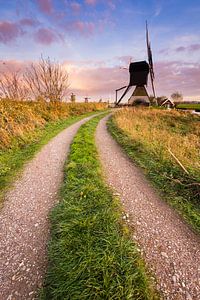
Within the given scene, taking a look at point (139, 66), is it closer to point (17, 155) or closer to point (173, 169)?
point (17, 155)

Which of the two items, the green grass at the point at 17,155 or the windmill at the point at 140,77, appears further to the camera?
the windmill at the point at 140,77

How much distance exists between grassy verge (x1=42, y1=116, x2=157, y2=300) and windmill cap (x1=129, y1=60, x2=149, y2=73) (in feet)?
127

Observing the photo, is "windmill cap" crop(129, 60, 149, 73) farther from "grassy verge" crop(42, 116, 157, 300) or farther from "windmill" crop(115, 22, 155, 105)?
"grassy verge" crop(42, 116, 157, 300)

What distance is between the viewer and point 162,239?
3.71m

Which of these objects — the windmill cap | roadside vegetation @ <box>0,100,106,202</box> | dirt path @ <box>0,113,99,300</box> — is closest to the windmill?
the windmill cap

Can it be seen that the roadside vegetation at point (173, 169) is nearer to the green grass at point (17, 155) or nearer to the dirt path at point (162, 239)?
the dirt path at point (162, 239)

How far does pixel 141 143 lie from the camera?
983 cm

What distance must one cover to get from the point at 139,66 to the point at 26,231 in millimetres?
40588

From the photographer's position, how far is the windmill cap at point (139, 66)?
38219 mm

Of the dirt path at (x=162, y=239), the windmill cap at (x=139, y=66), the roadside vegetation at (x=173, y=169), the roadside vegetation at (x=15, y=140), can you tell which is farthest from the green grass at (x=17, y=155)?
the windmill cap at (x=139, y=66)

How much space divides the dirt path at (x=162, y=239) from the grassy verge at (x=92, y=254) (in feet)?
1.08

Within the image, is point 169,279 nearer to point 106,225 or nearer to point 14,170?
point 106,225

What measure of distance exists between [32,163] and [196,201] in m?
5.88

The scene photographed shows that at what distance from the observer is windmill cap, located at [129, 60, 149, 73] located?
38219 millimetres
